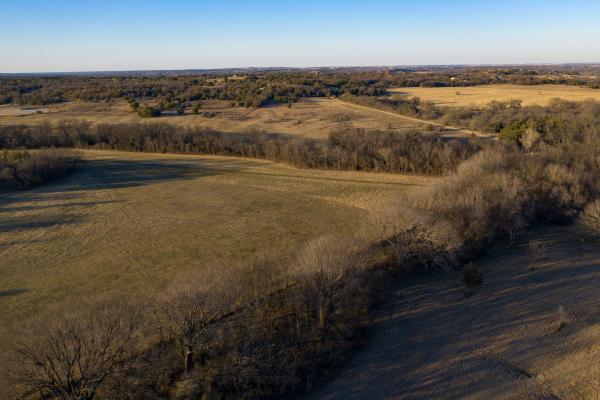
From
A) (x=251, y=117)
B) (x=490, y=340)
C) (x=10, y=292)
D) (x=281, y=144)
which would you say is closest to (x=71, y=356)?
(x=10, y=292)

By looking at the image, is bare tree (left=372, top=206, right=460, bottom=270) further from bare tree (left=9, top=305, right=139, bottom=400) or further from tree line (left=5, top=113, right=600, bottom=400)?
bare tree (left=9, top=305, right=139, bottom=400)

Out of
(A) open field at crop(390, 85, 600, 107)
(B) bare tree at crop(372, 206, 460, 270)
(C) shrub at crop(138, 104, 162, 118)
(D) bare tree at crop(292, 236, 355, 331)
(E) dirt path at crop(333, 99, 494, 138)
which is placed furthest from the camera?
(A) open field at crop(390, 85, 600, 107)

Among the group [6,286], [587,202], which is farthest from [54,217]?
[587,202]

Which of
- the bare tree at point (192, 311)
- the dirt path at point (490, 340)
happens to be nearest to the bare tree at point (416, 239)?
the dirt path at point (490, 340)

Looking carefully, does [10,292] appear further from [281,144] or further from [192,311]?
[281,144]

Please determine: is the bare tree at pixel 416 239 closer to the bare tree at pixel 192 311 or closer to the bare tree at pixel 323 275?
the bare tree at pixel 323 275

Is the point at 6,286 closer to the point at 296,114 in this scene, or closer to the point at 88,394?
the point at 88,394

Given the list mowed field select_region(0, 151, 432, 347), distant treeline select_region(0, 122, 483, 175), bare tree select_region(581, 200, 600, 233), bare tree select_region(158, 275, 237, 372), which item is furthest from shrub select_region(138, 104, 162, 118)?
bare tree select_region(581, 200, 600, 233)
